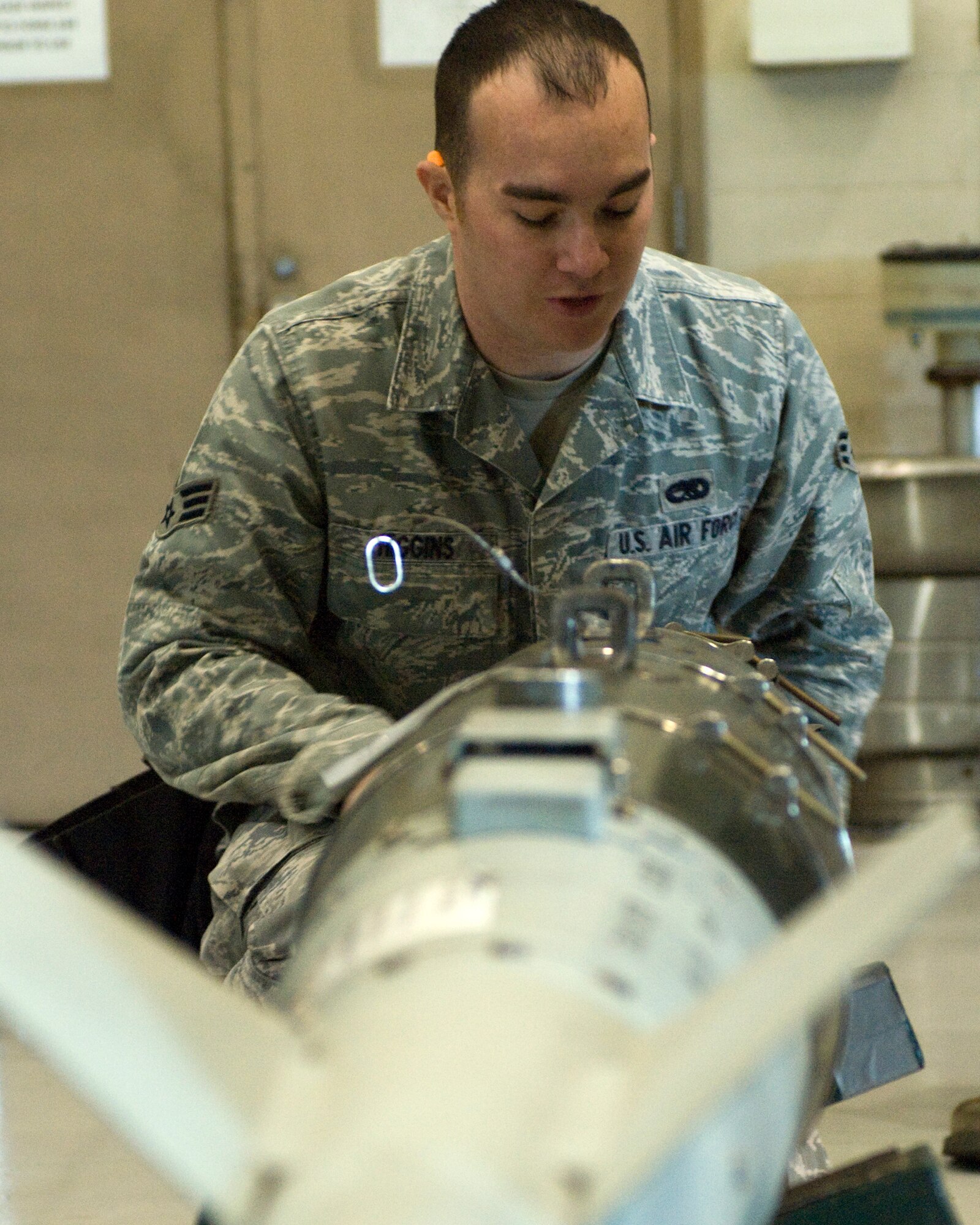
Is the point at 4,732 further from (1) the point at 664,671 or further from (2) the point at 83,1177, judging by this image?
(1) the point at 664,671

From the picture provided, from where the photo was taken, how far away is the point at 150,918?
1.43 meters

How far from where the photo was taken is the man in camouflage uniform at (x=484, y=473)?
1.19 m

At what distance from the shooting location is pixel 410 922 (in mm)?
534

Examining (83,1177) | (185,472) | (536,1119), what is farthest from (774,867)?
(83,1177)

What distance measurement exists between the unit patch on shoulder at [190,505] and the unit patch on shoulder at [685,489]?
428mm

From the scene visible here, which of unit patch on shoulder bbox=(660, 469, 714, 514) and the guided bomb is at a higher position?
unit patch on shoulder bbox=(660, 469, 714, 514)

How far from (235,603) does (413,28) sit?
5.26ft

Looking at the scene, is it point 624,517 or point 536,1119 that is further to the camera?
point 624,517

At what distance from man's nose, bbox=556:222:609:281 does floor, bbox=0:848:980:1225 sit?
914mm

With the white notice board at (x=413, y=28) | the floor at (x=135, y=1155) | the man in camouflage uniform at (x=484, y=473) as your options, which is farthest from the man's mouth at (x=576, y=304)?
the white notice board at (x=413, y=28)

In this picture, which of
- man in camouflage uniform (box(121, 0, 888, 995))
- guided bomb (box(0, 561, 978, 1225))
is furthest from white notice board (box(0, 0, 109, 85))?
guided bomb (box(0, 561, 978, 1225))

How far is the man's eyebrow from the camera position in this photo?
1.15 meters

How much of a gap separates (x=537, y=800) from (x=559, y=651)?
22cm

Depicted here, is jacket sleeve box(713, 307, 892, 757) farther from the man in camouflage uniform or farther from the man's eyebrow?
the man's eyebrow
